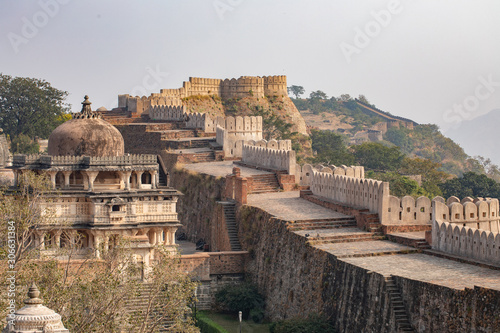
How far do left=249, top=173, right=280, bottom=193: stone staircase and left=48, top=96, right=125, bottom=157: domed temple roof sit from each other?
6.45 meters

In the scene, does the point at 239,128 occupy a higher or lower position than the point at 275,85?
lower

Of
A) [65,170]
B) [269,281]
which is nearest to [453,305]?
[269,281]

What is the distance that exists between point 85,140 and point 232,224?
612 cm

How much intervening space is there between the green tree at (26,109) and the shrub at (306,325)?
46438mm

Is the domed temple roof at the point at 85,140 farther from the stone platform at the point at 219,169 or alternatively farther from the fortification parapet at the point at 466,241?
the fortification parapet at the point at 466,241

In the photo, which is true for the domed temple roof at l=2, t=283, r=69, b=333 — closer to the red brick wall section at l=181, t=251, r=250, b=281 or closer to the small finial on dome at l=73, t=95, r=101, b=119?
the red brick wall section at l=181, t=251, r=250, b=281

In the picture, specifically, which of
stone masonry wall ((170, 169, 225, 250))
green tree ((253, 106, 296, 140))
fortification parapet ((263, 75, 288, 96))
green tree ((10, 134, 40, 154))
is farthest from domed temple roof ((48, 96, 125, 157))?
fortification parapet ((263, 75, 288, 96))

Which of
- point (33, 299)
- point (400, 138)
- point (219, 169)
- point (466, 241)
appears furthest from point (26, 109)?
point (400, 138)

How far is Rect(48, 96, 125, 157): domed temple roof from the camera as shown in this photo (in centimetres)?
3491

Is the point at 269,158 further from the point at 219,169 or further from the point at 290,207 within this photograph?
the point at 290,207

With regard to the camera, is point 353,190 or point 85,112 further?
point 85,112

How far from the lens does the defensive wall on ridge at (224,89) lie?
213 ft

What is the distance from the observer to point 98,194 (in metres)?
32.6

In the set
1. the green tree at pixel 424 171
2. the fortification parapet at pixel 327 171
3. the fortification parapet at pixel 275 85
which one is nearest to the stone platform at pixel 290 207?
the fortification parapet at pixel 327 171
